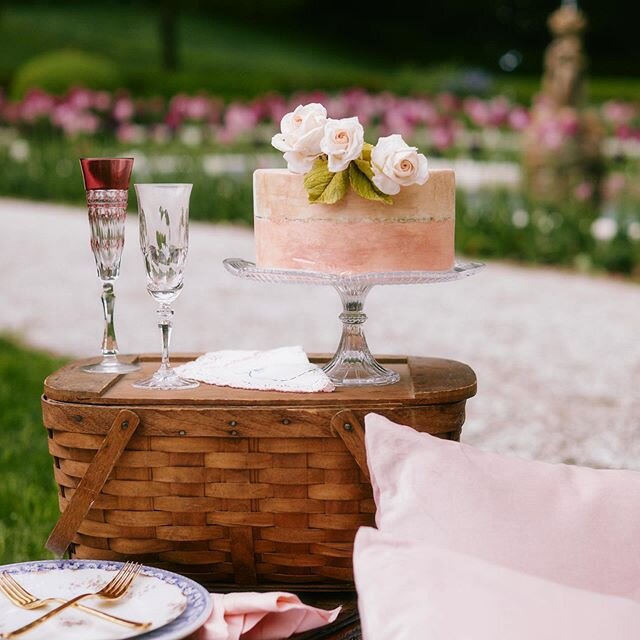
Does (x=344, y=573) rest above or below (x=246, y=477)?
below

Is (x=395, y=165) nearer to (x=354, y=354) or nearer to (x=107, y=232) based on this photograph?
(x=354, y=354)

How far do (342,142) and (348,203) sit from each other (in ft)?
0.37

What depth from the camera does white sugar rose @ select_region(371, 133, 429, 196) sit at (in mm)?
1880

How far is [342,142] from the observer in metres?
1.88

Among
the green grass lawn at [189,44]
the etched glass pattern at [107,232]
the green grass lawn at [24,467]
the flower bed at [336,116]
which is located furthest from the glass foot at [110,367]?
the green grass lawn at [189,44]

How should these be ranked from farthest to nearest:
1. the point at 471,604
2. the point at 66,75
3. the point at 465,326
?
the point at 66,75
the point at 465,326
the point at 471,604

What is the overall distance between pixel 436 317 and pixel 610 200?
3.71 meters

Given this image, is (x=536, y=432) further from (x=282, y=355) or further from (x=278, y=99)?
(x=278, y=99)

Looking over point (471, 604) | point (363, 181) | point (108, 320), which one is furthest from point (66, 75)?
point (471, 604)

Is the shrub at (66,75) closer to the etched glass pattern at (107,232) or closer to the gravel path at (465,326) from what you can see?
the gravel path at (465,326)

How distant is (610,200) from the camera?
920 centimetres

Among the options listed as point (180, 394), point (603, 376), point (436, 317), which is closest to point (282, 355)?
point (180, 394)

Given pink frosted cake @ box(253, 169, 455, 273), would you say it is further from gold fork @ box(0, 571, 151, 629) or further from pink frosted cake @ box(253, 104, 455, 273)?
gold fork @ box(0, 571, 151, 629)

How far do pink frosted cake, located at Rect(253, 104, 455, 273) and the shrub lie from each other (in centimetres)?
1439
